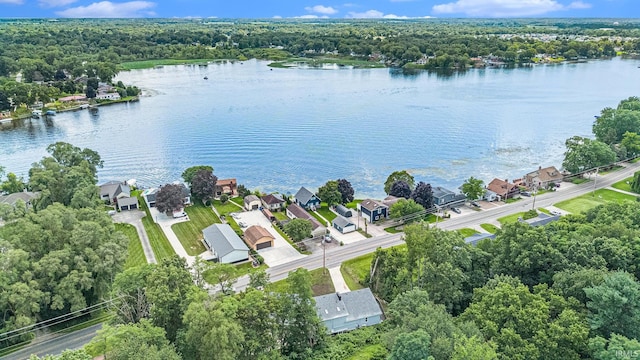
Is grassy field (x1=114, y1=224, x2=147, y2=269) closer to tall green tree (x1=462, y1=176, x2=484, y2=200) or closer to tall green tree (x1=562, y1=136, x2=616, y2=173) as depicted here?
tall green tree (x1=462, y1=176, x2=484, y2=200)

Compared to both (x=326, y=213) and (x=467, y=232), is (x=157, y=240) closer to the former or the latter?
(x=326, y=213)

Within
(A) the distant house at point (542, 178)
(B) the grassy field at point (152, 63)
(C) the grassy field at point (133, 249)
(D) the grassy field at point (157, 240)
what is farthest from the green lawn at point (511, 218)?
(B) the grassy field at point (152, 63)

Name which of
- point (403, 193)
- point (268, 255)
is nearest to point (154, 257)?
point (268, 255)

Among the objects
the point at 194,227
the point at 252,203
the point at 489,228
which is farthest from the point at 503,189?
the point at 194,227

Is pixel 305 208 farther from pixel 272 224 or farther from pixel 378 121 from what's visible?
pixel 378 121

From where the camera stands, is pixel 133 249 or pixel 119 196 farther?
pixel 119 196

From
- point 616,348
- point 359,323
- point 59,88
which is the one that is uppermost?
point 59,88
